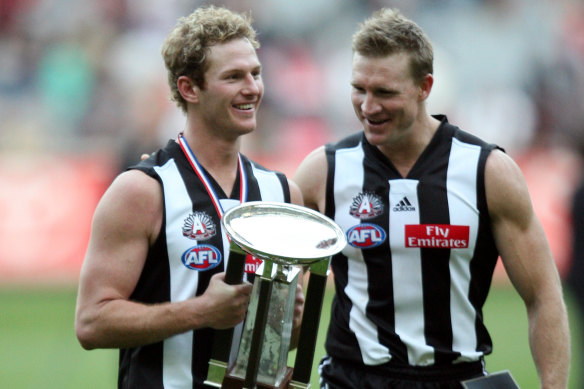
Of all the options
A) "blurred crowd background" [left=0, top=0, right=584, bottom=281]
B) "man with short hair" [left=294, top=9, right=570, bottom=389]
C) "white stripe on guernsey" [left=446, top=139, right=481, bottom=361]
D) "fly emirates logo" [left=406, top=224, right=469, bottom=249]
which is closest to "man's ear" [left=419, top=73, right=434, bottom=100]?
"man with short hair" [left=294, top=9, right=570, bottom=389]

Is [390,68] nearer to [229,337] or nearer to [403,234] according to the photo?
[403,234]

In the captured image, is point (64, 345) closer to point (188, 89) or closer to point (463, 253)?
point (188, 89)

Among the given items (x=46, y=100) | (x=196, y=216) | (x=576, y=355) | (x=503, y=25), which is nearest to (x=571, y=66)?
(x=503, y=25)

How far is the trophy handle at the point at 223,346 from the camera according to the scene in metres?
2.71

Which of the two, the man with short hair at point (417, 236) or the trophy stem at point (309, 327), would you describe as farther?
the man with short hair at point (417, 236)

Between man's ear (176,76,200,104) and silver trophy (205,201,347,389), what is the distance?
0.70m

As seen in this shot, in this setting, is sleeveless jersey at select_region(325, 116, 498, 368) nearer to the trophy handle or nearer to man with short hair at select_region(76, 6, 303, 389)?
man with short hair at select_region(76, 6, 303, 389)

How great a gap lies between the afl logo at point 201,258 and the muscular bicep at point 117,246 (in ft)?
0.50

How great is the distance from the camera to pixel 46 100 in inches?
432

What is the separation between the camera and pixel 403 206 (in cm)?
362

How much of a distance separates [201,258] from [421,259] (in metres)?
0.96

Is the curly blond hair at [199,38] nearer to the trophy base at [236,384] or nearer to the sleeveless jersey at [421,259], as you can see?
the sleeveless jersey at [421,259]

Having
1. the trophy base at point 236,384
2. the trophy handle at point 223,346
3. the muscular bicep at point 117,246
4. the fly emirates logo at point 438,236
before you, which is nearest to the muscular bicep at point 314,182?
the fly emirates logo at point 438,236

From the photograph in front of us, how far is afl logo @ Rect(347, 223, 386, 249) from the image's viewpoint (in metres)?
3.62
